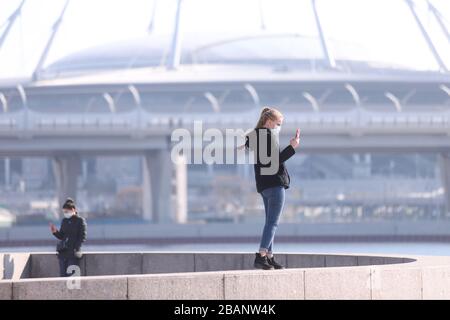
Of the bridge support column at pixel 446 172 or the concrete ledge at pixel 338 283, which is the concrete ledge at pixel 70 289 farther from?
the bridge support column at pixel 446 172

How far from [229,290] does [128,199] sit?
144041 mm

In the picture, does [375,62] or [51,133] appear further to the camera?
[375,62]

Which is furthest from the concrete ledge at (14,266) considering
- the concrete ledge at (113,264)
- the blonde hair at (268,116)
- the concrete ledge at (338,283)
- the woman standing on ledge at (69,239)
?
the concrete ledge at (338,283)

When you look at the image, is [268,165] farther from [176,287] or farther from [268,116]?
[176,287]

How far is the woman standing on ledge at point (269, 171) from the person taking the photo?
18688mm

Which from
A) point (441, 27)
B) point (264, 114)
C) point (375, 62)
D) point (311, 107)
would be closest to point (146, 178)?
point (311, 107)

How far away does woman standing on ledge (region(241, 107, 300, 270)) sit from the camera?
61.3 feet

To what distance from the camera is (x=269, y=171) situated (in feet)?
62.0

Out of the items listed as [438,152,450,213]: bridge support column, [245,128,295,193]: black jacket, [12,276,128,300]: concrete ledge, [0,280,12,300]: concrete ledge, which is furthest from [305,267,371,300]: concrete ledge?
[438,152,450,213]: bridge support column

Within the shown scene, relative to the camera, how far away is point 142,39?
171 metres

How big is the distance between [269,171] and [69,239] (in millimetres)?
4611
